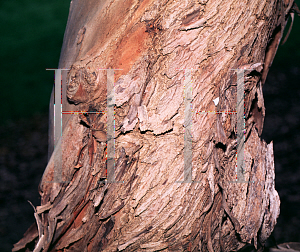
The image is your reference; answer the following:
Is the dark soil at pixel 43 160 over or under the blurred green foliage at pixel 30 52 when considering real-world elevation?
under

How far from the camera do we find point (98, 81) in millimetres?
804

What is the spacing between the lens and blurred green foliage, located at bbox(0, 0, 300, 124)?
1.23 metres

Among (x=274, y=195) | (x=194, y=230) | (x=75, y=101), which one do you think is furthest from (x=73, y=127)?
(x=274, y=195)

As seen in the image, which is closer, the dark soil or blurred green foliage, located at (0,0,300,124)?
the dark soil

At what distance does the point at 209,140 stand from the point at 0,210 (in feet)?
3.02

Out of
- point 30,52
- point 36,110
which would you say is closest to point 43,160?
point 36,110

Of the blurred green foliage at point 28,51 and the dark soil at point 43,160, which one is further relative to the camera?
the blurred green foliage at point 28,51

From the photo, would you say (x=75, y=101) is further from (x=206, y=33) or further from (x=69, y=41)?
(x=206, y=33)

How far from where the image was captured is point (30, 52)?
127 cm

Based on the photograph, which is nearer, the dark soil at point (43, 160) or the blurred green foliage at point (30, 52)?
the dark soil at point (43, 160)

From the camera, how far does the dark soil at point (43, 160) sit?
1.12 m

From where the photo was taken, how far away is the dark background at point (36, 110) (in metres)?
1.14

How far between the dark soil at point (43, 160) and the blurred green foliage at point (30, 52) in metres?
0.07

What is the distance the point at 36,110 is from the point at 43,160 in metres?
0.24
